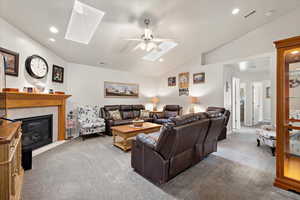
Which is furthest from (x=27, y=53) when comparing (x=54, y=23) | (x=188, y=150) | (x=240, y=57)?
(x=240, y=57)

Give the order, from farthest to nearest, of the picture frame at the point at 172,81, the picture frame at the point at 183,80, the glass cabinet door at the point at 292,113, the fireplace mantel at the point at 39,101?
the picture frame at the point at 172,81
the picture frame at the point at 183,80
the fireplace mantel at the point at 39,101
the glass cabinet door at the point at 292,113

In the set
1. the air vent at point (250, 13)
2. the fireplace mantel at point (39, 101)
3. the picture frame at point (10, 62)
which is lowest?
the fireplace mantel at point (39, 101)

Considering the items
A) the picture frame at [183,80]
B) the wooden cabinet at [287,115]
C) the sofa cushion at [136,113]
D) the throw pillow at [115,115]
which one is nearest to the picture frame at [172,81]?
the picture frame at [183,80]

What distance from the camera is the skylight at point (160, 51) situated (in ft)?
15.9

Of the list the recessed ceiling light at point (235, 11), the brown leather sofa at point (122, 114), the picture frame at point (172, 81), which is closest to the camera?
the recessed ceiling light at point (235, 11)

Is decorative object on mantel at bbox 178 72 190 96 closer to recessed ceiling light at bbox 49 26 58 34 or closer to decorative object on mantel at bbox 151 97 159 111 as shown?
decorative object on mantel at bbox 151 97 159 111

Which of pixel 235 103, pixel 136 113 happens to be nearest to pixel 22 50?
pixel 136 113

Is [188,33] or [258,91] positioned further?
[258,91]

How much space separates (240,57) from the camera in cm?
458

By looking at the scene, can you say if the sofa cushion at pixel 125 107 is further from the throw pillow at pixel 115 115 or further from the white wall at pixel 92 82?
the white wall at pixel 92 82

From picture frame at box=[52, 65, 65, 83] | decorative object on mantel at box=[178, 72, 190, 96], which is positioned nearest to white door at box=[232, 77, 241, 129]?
decorative object on mantel at box=[178, 72, 190, 96]

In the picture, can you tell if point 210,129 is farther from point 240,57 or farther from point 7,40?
point 7,40

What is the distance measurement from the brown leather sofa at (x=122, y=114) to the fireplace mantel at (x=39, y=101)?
1296 millimetres

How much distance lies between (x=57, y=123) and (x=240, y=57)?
6.17m
